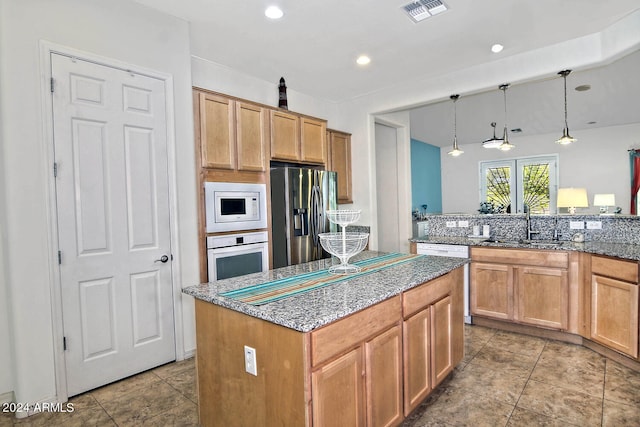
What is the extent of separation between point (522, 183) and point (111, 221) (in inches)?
314

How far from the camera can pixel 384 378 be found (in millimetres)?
1704

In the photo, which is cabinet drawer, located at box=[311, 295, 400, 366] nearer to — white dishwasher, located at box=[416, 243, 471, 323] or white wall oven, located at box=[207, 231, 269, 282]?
white wall oven, located at box=[207, 231, 269, 282]

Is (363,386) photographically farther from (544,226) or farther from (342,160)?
(342,160)

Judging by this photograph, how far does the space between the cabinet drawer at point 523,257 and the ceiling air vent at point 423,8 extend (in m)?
2.19

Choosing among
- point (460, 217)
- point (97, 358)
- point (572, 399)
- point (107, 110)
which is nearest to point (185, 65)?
point (107, 110)

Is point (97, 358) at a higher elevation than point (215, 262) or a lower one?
lower

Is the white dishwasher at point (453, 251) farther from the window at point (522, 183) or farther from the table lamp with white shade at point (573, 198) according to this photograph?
the window at point (522, 183)

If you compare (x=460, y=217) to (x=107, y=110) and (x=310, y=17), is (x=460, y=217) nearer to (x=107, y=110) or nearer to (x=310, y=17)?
(x=310, y=17)

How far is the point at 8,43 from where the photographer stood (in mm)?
2055

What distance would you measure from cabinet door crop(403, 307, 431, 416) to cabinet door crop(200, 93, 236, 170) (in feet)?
6.87

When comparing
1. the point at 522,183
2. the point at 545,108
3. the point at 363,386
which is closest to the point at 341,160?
the point at 363,386

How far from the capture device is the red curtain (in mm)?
6449

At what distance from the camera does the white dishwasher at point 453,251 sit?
11.9ft

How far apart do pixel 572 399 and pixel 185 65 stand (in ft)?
11.9
